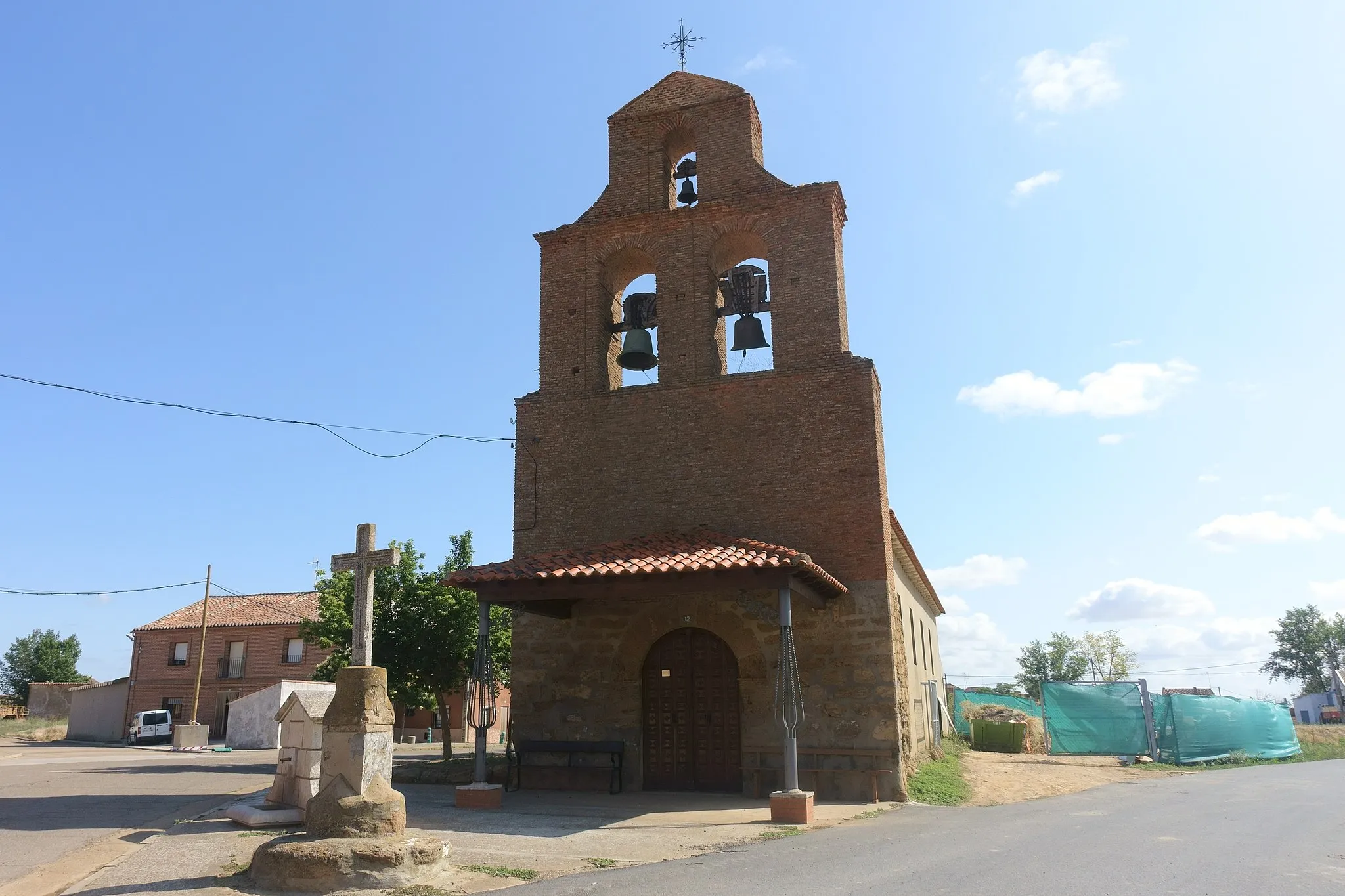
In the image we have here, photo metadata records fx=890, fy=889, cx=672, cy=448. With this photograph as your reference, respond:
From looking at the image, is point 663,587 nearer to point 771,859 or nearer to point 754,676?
point 754,676

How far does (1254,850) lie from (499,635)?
16.1 m

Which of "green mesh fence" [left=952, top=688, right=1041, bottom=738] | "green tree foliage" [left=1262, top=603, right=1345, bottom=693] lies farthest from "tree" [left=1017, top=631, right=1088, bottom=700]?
"green mesh fence" [left=952, top=688, right=1041, bottom=738]

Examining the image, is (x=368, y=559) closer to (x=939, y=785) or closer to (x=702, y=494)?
(x=702, y=494)

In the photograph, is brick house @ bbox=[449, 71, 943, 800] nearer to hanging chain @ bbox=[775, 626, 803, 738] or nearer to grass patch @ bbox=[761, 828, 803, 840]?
hanging chain @ bbox=[775, 626, 803, 738]

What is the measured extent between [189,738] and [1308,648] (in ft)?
245

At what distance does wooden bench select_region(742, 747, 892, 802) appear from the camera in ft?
37.6

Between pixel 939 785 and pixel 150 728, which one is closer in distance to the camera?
pixel 939 785

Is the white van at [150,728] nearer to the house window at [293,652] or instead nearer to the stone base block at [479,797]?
the house window at [293,652]

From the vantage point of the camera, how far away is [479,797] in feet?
35.6

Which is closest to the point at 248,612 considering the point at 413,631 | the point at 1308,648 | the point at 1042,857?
the point at 413,631

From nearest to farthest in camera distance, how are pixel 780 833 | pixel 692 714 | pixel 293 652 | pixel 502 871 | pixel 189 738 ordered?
pixel 502 871 < pixel 780 833 < pixel 692 714 < pixel 189 738 < pixel 293 652

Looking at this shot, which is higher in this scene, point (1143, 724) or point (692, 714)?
point (692, 714)

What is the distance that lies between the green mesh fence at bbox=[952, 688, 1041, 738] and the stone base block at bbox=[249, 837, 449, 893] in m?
20.9

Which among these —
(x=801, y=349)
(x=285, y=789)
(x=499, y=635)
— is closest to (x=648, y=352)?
(x=801, y=349)
